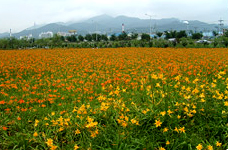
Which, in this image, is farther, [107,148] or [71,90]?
[71,90]

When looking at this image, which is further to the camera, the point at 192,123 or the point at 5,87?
the point at 5,87

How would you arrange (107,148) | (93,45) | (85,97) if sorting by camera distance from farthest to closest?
1. (93,45)
2. (85,97)
3. (107,148)

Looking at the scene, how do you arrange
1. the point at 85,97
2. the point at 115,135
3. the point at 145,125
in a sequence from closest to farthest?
the point at 115,135 < the point at 145,125 < the point at 85,97

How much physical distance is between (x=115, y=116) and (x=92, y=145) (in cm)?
69

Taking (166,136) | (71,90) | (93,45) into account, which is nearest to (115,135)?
(166,136)

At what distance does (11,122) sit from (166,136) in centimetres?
248

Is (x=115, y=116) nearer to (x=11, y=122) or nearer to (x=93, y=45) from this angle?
(x=11, y=122)

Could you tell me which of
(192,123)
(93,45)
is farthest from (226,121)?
(93,45)

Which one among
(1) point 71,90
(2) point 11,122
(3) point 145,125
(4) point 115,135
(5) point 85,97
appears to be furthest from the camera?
(1) point 71,90

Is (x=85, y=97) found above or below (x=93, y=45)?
below

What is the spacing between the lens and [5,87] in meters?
5.60

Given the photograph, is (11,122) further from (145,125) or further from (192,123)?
(192,123)

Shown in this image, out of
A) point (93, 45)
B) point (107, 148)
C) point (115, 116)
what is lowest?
point (107, 148)

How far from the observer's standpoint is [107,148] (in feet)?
8.16
